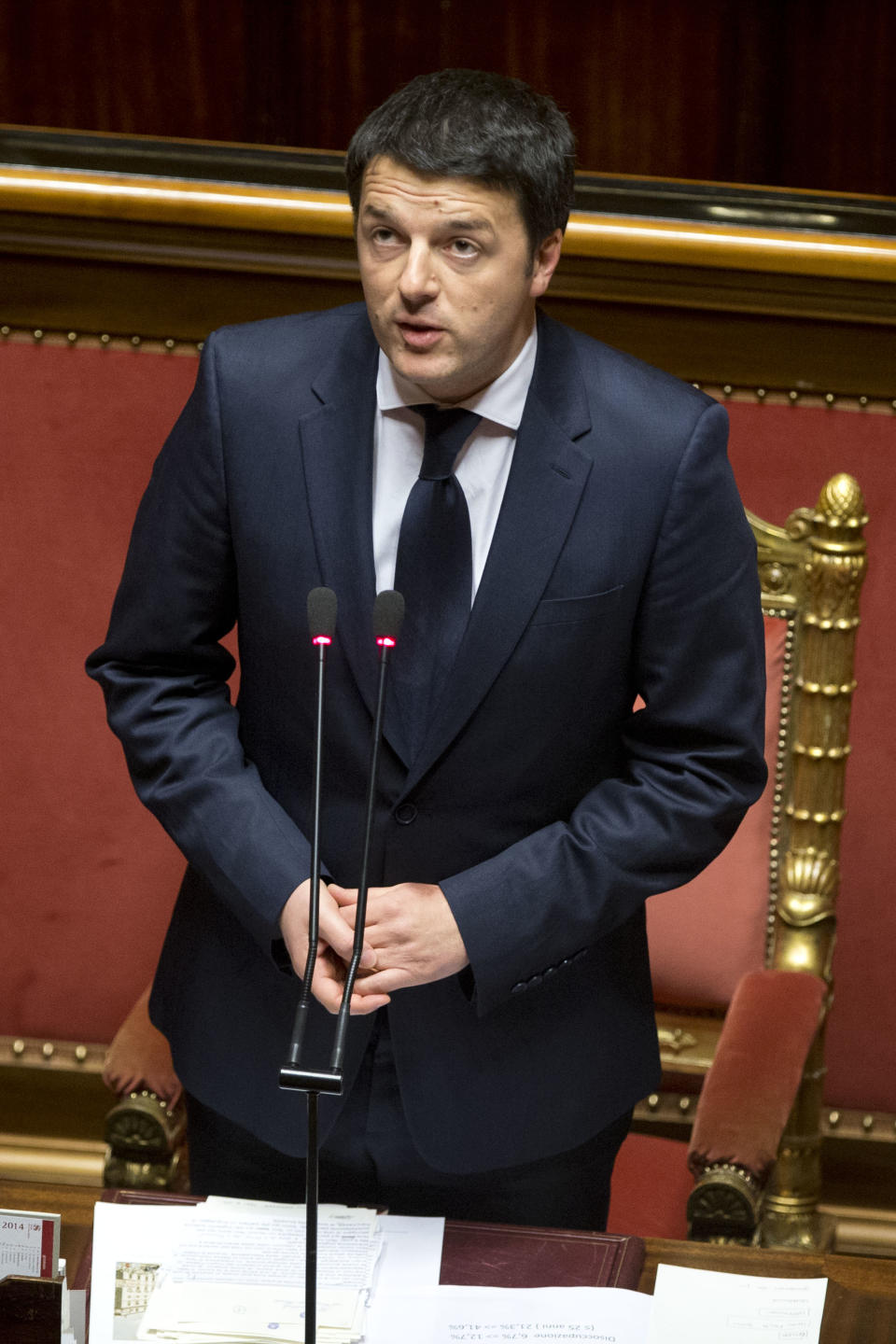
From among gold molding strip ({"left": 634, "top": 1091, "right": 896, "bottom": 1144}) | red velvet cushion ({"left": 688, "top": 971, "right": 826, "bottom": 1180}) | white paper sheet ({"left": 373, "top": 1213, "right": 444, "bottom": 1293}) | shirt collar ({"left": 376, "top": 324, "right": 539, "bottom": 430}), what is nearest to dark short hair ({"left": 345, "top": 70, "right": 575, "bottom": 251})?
shirt collar ({"left": 376, "top": 324, "right": 539, "bottom": 430})

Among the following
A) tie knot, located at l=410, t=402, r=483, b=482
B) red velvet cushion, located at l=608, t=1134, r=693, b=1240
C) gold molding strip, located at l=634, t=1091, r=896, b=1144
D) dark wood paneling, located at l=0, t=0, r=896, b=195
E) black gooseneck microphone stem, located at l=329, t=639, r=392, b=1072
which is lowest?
gold molding strip, located at l=634, t=1091, r=896, b=1144

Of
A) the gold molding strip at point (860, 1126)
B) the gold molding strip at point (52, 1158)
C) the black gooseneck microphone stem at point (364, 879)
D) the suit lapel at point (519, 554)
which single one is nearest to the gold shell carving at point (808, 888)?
the gold molding strip at point (860, 1126)

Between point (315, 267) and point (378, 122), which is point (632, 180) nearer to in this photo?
point (315, 267)

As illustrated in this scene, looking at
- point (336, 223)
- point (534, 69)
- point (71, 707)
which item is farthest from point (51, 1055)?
point (534, 69)

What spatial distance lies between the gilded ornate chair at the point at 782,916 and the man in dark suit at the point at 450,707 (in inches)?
13.6

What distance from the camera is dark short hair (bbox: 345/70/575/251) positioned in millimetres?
1171

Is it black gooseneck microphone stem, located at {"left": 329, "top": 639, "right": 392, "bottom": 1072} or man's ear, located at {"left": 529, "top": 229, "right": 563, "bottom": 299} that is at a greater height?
man's ear, located at {"left": 529, "top": 229, "right": 563, "bottom": 299}

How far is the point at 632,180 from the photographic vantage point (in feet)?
6.79

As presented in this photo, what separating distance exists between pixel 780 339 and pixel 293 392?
930 mm

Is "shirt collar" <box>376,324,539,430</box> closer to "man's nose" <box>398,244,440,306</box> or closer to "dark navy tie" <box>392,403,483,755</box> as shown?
"dark navy tie" <box>392,403,483,755</box>

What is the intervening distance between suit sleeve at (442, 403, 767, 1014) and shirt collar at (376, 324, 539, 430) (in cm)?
14

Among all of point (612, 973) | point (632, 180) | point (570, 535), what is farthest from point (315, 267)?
point (612, 973)

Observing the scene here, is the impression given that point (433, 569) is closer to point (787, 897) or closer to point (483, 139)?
point (483, 139)

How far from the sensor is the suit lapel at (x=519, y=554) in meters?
1.31
